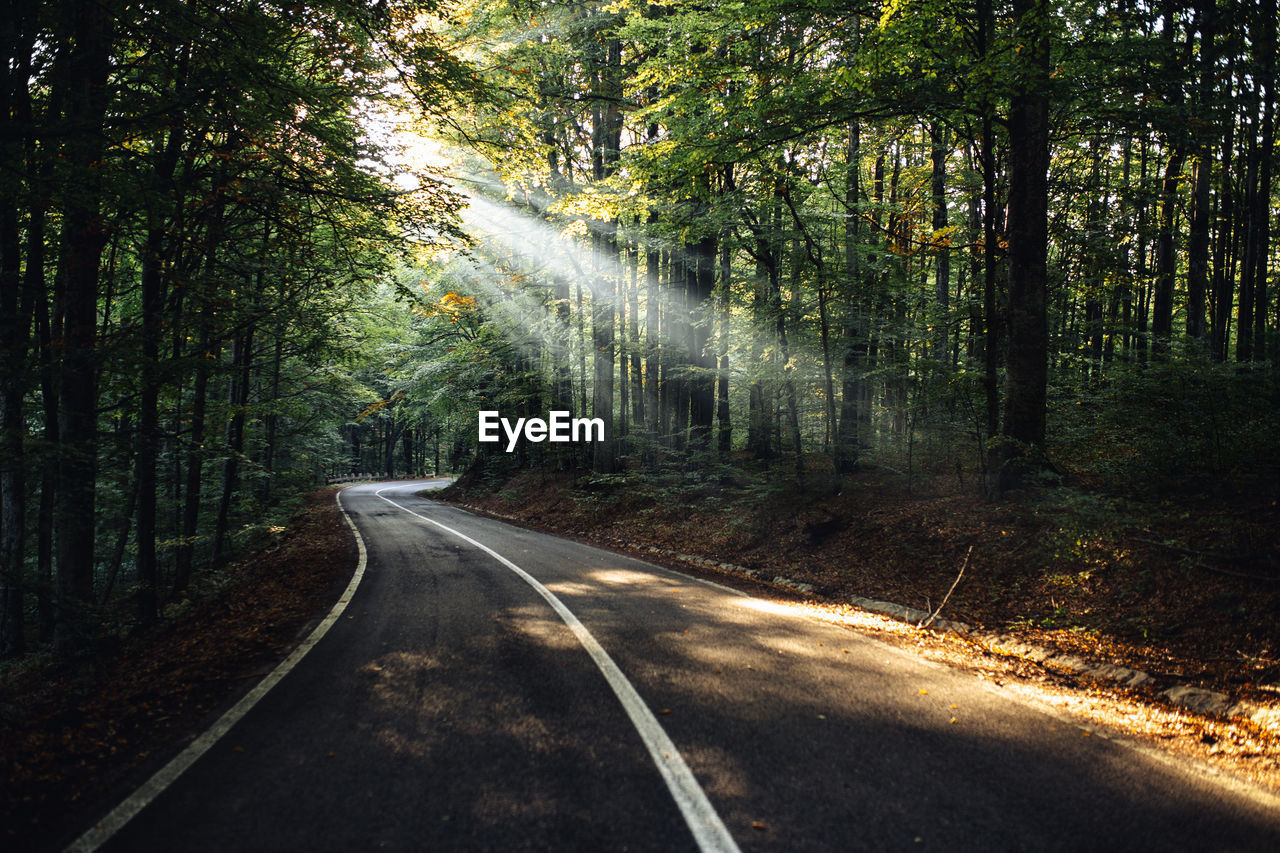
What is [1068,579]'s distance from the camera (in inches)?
264

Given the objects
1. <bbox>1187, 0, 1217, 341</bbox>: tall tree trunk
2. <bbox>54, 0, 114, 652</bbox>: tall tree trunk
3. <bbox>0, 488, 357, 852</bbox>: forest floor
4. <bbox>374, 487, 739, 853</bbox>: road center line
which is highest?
<bbox>1187, 0, 1217, 341</bbox>: tall tree trunk

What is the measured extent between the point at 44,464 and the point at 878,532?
10.8 meters

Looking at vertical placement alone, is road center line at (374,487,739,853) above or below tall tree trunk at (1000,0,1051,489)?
below

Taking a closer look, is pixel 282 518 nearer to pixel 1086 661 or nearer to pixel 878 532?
pixel 878 532

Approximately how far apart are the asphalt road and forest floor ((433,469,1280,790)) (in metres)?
0.84

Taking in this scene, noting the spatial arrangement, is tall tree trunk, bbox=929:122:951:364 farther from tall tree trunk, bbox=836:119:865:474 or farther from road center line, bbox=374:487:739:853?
road center line, bbox=374:487:739:853

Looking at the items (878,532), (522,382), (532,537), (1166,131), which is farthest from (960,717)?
(522,382)

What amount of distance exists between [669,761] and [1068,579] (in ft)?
19.1

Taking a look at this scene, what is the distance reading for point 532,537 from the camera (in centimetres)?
1432

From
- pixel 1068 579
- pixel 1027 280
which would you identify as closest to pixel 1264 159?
A: pixel 1027 280

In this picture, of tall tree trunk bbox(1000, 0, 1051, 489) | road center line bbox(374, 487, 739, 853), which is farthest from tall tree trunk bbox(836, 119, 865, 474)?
road center line bbox(374, 487, 739, 853)

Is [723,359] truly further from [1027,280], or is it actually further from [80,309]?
[80,309]

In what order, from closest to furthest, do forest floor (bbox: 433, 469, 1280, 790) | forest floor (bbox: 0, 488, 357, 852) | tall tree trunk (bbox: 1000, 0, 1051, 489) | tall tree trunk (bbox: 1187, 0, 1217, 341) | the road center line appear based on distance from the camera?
the road center line
forest floor (bbox: 0, 488, 357, 852)
forest floor (bbox: 433, 469, 1280, 790)
tall tree trunk (bbox: 1000, 0, 1051, 489)
tall tree trunk (bbox: 1187, 0, 1217, 341)

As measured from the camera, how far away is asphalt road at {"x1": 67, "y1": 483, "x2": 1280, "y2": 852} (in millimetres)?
2740
